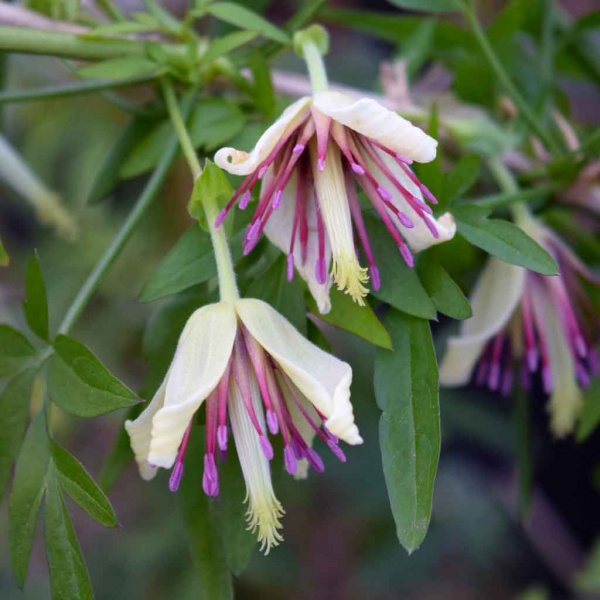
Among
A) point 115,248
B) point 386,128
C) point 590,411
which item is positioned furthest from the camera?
point 590,411

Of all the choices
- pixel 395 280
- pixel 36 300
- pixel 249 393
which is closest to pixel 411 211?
pixel 395 280

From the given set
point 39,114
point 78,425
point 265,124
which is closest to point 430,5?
point 265,124

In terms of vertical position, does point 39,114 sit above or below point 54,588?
below

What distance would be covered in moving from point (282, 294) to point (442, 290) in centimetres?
11

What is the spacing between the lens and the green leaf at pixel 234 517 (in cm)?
56

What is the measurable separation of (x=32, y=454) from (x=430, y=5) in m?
0.50

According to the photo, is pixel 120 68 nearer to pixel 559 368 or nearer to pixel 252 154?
pixel 252 154

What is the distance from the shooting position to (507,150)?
2.72ft

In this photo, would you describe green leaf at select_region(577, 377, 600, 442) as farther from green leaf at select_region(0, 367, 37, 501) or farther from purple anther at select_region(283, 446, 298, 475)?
green leaf at select_region(0, 367, 37, 501)

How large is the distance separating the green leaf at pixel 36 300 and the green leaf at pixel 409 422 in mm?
227

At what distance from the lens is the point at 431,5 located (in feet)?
2.44

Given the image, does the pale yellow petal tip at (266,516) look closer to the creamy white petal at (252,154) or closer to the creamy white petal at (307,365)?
the creamy white petal at (307,365)

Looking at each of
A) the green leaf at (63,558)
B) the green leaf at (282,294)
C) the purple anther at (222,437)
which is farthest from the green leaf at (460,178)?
the green leaf at (63,558)

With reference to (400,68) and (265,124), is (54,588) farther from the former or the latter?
(400,68)
